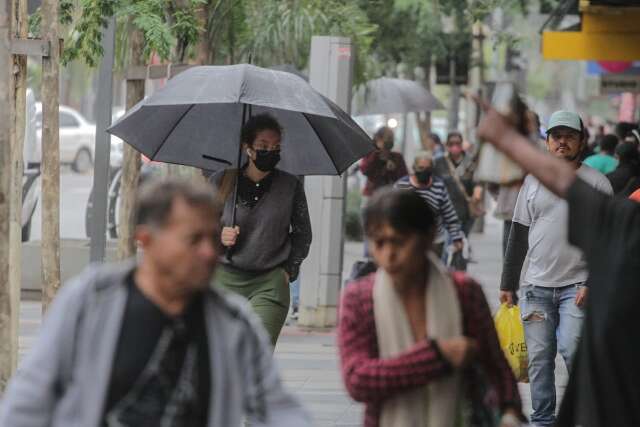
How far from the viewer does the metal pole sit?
9469 mm

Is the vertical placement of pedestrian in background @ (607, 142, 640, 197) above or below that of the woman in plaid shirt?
below

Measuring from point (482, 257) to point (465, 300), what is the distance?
59.4 feet

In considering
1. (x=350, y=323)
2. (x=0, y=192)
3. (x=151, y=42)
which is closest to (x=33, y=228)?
(x=151, y=42)

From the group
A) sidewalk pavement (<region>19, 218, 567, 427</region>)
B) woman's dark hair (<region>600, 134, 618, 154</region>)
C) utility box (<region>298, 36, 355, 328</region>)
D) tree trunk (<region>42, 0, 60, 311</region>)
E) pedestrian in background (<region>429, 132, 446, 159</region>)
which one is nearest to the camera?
tree trunk (<region>42, 0, 60, 311</region>)

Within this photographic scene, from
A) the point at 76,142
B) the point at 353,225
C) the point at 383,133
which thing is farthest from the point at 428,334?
the point at 76,142

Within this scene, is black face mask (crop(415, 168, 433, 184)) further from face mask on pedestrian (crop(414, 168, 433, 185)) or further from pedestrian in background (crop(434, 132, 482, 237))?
pedestrian in background (crop(434, 132, 482, 237))

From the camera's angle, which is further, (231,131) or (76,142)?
(76,142)

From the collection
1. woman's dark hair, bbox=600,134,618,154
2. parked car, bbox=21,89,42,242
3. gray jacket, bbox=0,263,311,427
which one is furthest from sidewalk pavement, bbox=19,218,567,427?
gray jacket, bbox=0,263,311,427

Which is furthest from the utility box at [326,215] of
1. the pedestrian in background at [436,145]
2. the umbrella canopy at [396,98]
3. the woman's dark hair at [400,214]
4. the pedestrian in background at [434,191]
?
the pedestrian in background at [436,145]

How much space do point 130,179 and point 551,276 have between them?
4144 millimetres

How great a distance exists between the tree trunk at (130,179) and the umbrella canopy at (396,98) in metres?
8.79

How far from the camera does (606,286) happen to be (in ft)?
13.9

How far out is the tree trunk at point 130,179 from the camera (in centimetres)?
1066

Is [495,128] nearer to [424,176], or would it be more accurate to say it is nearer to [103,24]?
[103,24]
